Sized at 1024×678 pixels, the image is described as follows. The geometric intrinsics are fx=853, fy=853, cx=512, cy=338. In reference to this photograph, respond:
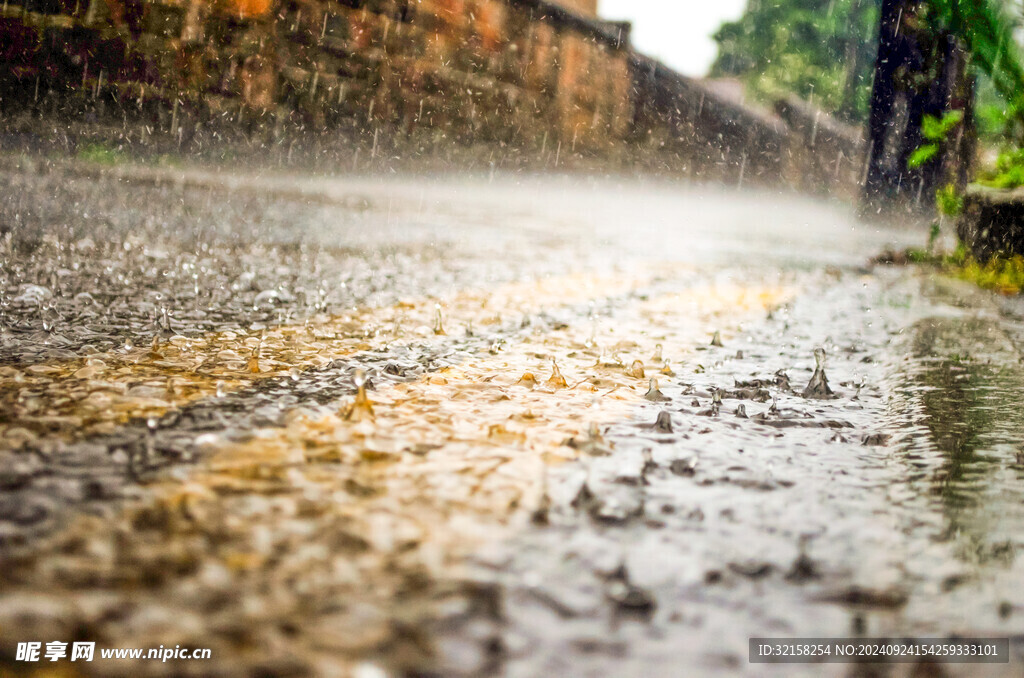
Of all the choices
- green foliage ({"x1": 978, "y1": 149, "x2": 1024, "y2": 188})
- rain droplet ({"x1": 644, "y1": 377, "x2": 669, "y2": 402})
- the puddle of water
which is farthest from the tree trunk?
the puddle of water

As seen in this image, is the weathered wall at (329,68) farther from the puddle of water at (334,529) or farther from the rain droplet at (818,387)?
the rain droplet at (818,387)

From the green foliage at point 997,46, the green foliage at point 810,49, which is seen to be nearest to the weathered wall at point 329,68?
the green foliage at point 997,46

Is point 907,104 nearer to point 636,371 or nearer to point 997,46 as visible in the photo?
point 997,46

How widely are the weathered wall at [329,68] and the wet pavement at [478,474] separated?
11.2ft

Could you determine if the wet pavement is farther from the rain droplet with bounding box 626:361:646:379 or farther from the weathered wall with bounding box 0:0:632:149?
the weathered wall with bounding box 0:0:632:149

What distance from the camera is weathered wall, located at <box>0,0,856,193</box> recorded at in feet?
19.2

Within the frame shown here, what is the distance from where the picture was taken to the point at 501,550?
3.20 ft

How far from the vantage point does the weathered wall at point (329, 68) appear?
585 cm

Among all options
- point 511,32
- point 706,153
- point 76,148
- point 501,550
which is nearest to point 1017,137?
point 501,550

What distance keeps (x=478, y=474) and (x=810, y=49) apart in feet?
138

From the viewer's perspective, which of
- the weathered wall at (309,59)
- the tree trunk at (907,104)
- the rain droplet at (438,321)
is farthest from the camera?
the tree trunk at (907,104)

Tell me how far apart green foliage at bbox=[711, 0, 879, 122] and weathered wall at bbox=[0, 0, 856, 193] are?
77.9 ft

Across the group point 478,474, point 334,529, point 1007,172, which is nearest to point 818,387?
point 478,474

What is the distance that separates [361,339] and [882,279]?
→ 10.2 ft
